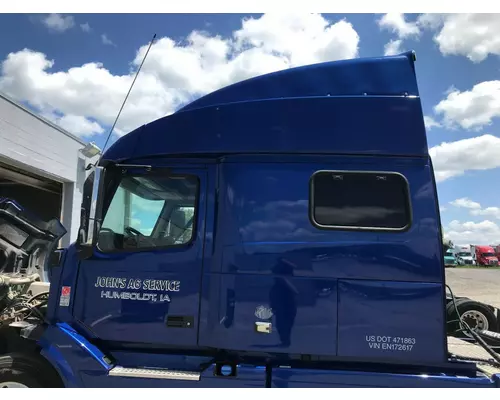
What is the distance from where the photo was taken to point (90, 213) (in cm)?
306

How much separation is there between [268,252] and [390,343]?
106 cm

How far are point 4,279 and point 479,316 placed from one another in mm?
4736

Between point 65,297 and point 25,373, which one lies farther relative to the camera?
point 65,297

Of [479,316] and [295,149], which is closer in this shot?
[295,149]

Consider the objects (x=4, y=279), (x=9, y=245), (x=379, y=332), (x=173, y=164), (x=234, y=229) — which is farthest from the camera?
(x=9, y=245)

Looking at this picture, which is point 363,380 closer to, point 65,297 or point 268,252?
point 268,252

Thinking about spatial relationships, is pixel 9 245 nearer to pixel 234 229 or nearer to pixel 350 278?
pixel 234 229

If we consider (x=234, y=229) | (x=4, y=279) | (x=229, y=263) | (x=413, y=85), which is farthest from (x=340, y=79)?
(x=4, y=279)

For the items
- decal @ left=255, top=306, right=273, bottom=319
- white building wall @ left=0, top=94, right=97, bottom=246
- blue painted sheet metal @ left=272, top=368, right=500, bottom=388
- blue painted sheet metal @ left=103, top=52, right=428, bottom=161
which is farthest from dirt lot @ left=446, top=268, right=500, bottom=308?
white building wall @ left=0, top=94, right=97, bottom=246

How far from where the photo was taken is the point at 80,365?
2.88m

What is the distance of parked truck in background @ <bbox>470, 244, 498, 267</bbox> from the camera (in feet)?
137

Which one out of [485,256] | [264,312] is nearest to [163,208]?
[264,312]

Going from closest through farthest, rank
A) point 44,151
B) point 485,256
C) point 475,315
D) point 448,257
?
point 448,257, point 475,315, point 44,151, point 485,256

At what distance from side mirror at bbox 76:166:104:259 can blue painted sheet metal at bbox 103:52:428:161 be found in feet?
0.87
